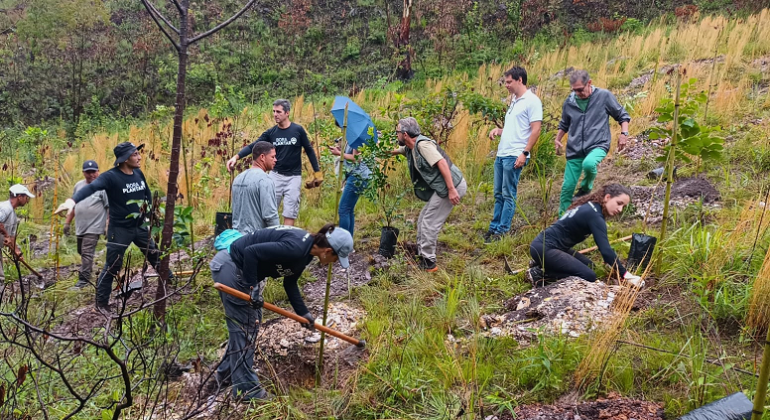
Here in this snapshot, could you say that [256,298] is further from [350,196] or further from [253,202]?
[350,196]

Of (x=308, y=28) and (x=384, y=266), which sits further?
(x=308, y=28)

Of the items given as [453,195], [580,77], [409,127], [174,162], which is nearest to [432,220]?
[453,195]

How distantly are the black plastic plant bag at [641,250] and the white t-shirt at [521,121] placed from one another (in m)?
1.50

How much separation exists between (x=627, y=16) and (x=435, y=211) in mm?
13026

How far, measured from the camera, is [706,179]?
6172mm

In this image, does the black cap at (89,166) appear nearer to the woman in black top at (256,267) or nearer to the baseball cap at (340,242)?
the woman in black top at (256,267)

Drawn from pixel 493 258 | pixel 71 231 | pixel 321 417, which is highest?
pixel 493 258

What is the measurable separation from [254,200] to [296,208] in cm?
155

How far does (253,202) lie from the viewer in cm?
433

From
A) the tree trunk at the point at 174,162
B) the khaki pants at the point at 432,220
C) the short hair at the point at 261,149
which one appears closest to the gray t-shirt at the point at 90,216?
the tree trunk at the point at 174,162

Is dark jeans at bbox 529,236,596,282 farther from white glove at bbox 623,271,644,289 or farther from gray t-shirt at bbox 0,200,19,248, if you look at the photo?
gray t-shirt at bbox 0,200,19,248

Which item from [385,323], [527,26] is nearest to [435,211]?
[385,323]

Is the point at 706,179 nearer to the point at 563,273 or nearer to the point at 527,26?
the point at 563,273

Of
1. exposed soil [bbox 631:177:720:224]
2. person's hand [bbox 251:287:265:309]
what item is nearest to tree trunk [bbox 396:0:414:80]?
exposed soil [bbox 631:177:720:224]
